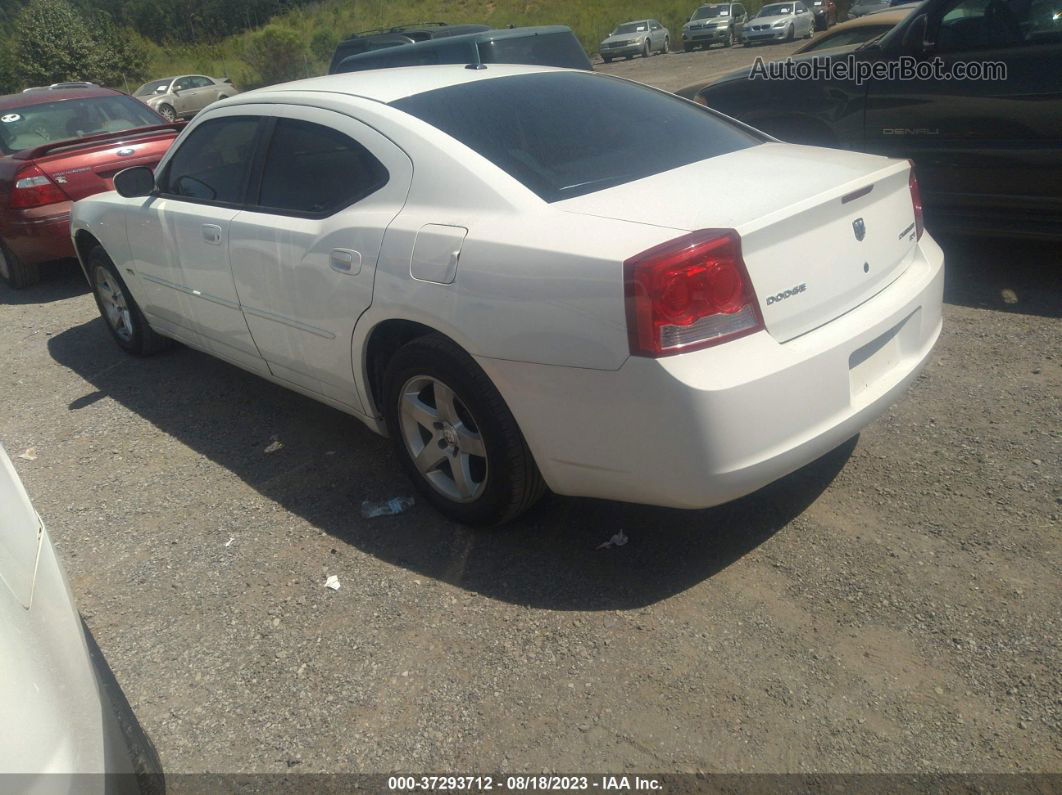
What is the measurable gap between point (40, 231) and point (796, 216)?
260 inches

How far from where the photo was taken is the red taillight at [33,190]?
7.30 metres

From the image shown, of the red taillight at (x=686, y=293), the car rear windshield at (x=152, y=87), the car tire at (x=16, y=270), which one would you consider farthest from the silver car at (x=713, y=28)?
the red taillight at (x=686, y=293)

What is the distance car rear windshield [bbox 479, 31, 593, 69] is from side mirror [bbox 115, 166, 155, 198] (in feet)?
13.5

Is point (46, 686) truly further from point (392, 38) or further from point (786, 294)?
point (392, 38)

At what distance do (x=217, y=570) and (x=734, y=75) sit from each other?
16.8 feet

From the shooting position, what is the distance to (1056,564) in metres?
2.95

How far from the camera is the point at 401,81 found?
3.84 metres

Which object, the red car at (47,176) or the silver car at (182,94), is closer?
the red car at (47,176)

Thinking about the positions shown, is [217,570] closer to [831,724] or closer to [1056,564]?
[831,724]

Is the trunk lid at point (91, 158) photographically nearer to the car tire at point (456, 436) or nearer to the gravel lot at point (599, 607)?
the gravel lot at point (599, 607)

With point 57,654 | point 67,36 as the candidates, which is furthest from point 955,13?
point 67,36

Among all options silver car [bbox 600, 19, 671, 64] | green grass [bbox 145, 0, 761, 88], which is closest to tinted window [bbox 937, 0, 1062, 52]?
silver car [bbox 600, 19, 671, 64]

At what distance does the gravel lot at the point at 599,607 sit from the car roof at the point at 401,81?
1.59 m

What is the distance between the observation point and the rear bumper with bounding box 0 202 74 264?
24.1ft
